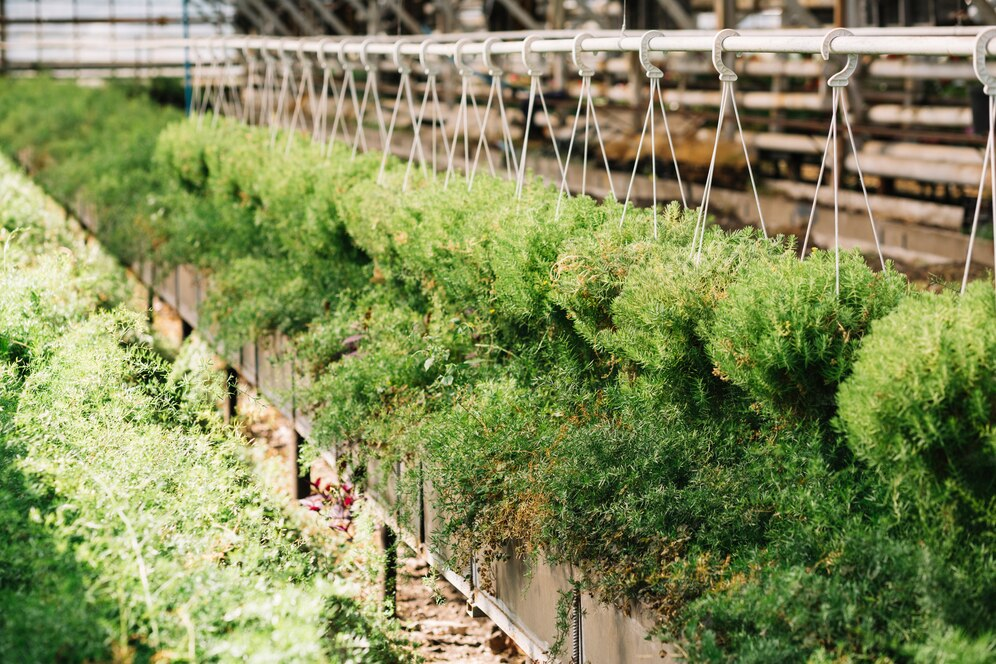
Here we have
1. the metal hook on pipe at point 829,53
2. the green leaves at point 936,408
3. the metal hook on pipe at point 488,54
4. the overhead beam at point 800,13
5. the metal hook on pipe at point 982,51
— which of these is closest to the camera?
the green leaves at point 936,408

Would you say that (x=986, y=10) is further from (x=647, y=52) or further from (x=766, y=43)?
(x=766, y=43)

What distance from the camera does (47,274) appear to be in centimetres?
483

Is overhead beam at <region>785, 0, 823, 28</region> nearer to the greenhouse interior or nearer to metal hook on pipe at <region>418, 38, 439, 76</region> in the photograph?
the greenhouse interior

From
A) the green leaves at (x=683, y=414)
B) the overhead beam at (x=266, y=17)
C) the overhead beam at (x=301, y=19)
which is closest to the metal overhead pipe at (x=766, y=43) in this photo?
the green leaves at (x=683, y=414)

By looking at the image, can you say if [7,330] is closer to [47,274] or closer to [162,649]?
[47,274]

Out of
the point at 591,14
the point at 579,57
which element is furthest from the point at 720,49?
the point at 591,14

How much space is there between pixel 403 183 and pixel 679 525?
283 centimetres

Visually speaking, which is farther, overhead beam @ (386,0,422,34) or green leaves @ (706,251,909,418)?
overhead beam @ (386,0,422,34)

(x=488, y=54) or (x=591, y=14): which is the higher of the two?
(x=591, y=14)

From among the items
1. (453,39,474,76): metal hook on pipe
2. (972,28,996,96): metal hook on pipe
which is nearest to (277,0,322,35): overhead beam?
(453,39,474,76): metal hook on pipe

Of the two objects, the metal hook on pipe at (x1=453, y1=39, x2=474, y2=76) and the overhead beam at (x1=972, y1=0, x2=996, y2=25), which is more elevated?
the overhead beam at (x1=972, y1=0, x2=996, y2=25)

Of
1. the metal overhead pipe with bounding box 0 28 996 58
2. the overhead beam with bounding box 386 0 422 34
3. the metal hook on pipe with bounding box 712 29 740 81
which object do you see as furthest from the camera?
the overhead beam with bounding box 386 0 422 34

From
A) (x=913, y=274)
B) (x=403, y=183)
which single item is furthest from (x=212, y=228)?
(x=913, y=274)

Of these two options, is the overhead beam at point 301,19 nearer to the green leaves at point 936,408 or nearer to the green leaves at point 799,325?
the green leaves at point 799,325
